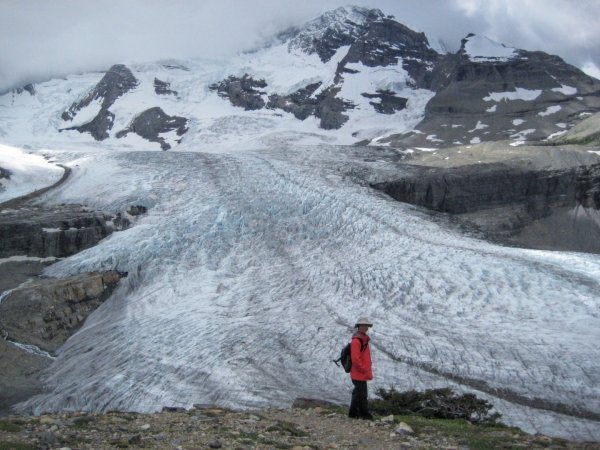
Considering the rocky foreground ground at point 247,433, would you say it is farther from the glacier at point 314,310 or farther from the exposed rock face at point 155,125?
the exposed rock face at point 155,125

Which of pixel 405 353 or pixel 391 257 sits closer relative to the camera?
pixel 405 353

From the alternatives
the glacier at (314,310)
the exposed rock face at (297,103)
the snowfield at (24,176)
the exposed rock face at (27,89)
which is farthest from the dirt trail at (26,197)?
the exposed rock face at (27,89)

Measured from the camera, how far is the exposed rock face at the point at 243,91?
349 ft

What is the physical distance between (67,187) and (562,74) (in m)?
85.3

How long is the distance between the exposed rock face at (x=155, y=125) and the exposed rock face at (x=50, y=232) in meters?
63.9

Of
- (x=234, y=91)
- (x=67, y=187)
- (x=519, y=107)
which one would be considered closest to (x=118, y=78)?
(x=234, y=91)

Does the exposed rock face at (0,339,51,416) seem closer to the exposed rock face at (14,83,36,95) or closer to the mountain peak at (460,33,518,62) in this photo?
the mountain peak at (460,33,518,62)

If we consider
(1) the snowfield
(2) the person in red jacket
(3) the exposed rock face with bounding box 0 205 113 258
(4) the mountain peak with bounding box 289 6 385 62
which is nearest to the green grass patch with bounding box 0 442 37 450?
(2) the person in red jacket

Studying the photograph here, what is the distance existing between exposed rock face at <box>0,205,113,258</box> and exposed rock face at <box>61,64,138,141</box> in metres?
78.6

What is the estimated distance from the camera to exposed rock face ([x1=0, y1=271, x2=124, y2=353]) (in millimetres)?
21934

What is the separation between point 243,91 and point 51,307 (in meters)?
89.4

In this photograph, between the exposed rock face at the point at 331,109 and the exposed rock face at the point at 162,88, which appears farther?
the exposed rock face at the point at 162,88

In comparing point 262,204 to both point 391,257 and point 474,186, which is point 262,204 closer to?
point 391,257

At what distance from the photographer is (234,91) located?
108188mm
